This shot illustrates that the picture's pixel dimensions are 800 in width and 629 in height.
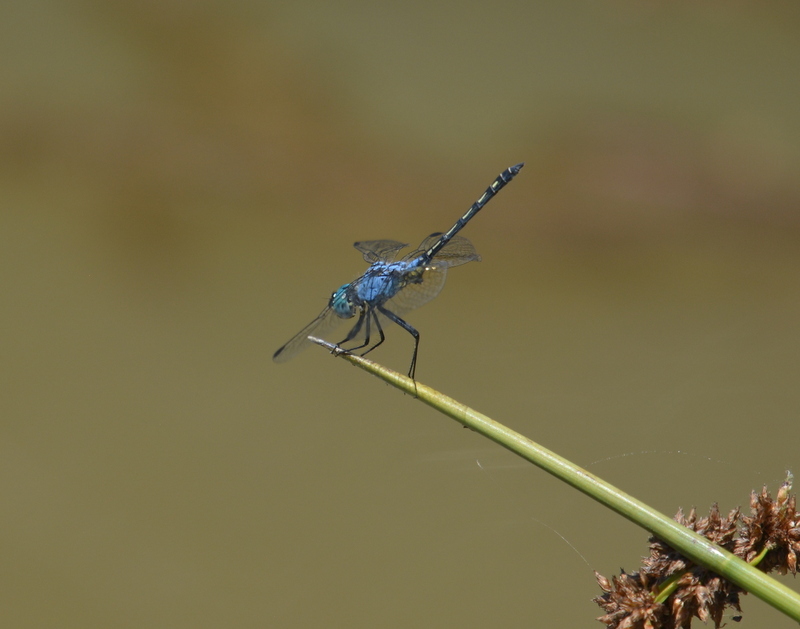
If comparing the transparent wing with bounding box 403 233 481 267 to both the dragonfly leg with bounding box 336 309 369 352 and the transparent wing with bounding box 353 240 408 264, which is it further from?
the dragonfly leg with bounding box 336 309 369 352

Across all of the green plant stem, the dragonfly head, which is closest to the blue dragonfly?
the dragonfly head

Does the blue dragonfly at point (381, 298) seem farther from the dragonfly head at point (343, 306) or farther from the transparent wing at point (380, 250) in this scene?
the transparent wing at point (380, 250)

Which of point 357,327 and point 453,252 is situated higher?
point 453,252

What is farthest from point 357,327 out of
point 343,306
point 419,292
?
point 419,292

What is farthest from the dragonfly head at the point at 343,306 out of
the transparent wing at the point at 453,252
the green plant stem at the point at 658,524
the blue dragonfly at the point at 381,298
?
the green plant stem at the point at 658,524

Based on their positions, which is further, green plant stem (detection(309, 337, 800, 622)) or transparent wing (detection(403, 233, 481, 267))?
transparent wing (detection(403, 233, 481, 267))

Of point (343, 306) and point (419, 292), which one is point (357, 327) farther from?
point (419, 292)
